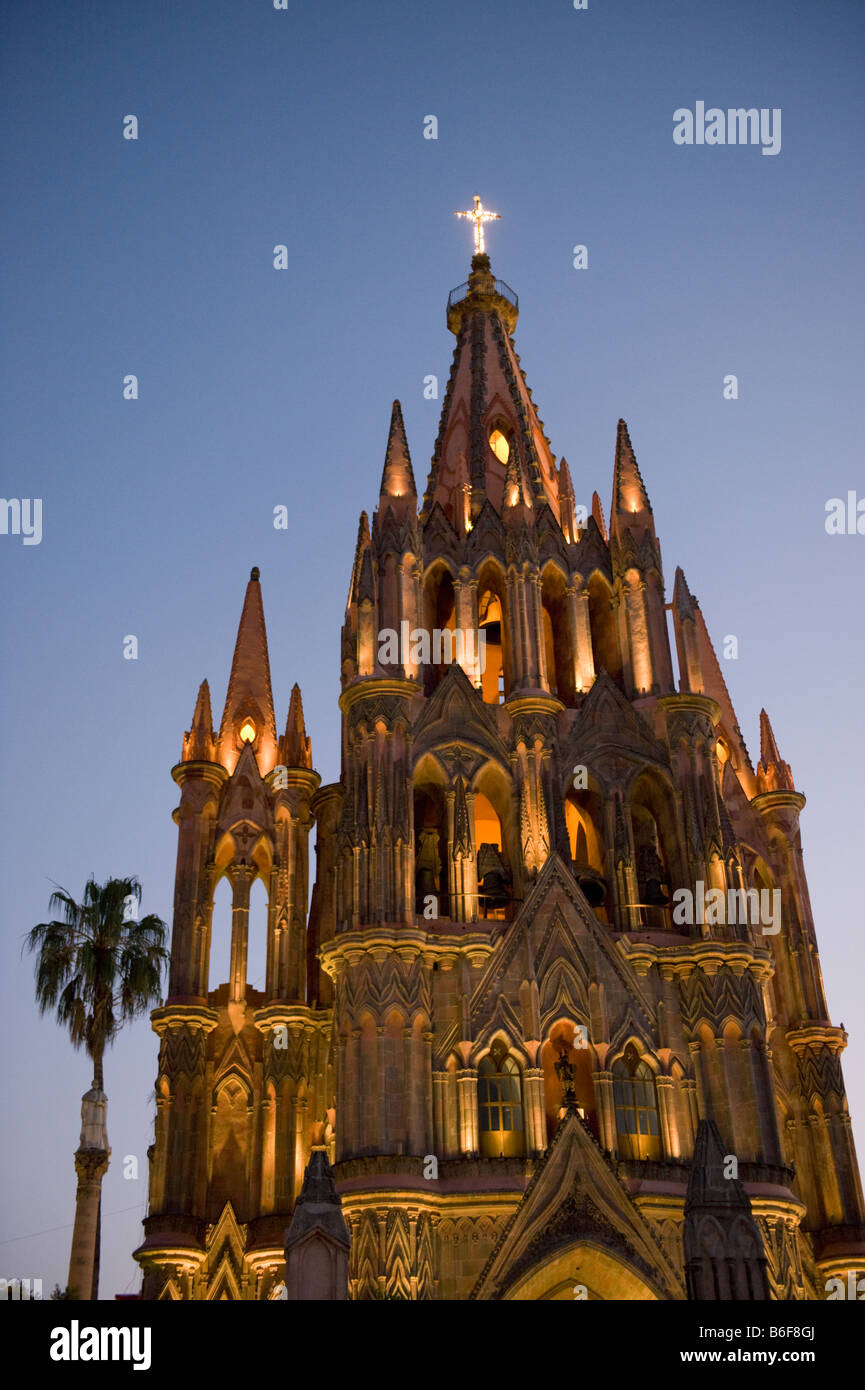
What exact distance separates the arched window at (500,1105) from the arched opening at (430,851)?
14.0 ft

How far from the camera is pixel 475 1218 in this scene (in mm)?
32438

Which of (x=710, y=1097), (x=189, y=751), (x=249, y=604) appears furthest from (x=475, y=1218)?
(x=249, y=604)

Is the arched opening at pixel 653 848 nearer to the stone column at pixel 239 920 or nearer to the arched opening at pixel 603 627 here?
the arched opening at pixel 603 627

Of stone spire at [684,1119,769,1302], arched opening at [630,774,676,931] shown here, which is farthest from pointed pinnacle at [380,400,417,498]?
stone spire at [684,1119,769,1302]

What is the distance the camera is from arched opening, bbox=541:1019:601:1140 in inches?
1359

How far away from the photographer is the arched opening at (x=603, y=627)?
1721 inches

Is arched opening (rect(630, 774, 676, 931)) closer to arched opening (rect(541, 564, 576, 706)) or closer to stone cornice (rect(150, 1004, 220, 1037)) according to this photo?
arched opening (rect(541, 564, 576, 706))

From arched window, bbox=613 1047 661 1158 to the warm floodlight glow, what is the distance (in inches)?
810

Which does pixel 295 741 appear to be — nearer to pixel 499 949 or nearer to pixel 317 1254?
pixel 499 949

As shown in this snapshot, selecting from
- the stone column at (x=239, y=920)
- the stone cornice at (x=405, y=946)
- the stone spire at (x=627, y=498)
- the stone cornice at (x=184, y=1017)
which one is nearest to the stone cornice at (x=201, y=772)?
the stone column at (x=239, y=920)

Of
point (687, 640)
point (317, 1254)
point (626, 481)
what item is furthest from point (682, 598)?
point (317, 1254)

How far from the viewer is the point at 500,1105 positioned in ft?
113

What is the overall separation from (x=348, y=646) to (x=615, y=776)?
880 cm
